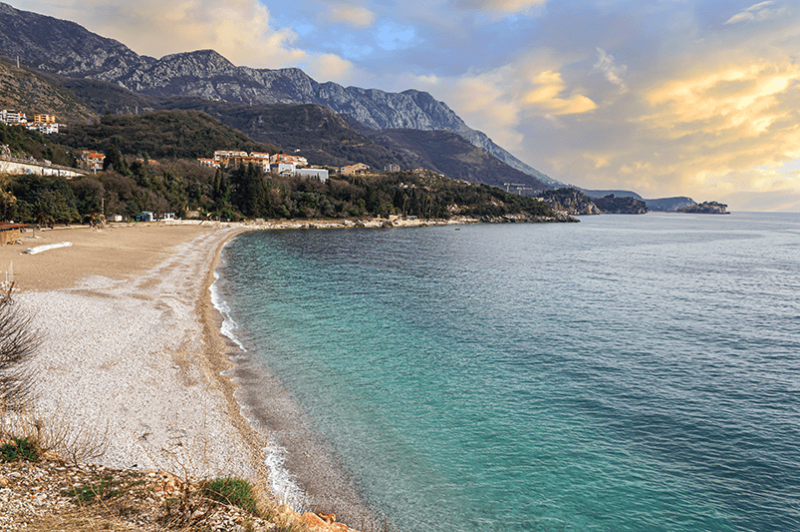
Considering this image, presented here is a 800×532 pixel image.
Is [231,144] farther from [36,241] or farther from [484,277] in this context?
[484,277]

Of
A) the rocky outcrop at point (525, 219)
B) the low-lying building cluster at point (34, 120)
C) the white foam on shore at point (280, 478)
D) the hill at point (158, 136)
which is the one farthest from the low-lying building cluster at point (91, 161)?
the rocky outcrop at point (525, 219)

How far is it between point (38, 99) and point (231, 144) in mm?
73783

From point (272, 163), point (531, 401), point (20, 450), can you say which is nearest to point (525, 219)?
point (272, 163)

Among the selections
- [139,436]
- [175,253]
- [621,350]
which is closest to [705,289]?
[621,350]

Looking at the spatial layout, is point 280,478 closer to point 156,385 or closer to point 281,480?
point 281,480

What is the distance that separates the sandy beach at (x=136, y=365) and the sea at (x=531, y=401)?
130 cm

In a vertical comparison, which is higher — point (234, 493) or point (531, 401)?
point (234, 493)

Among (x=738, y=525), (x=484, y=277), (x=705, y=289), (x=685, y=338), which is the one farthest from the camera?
(x=484, y=277)

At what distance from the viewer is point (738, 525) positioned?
344 inches

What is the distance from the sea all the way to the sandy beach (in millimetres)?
1301

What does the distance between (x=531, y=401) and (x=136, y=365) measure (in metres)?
13.7

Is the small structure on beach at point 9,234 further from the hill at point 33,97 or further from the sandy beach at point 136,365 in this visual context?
the hill at point 33,97

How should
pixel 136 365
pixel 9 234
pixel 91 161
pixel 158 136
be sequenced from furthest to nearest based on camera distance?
pixel 158 136 < pixel 91 161 < pixel 9 234 < pixel 136 365

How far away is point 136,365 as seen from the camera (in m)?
14.0
